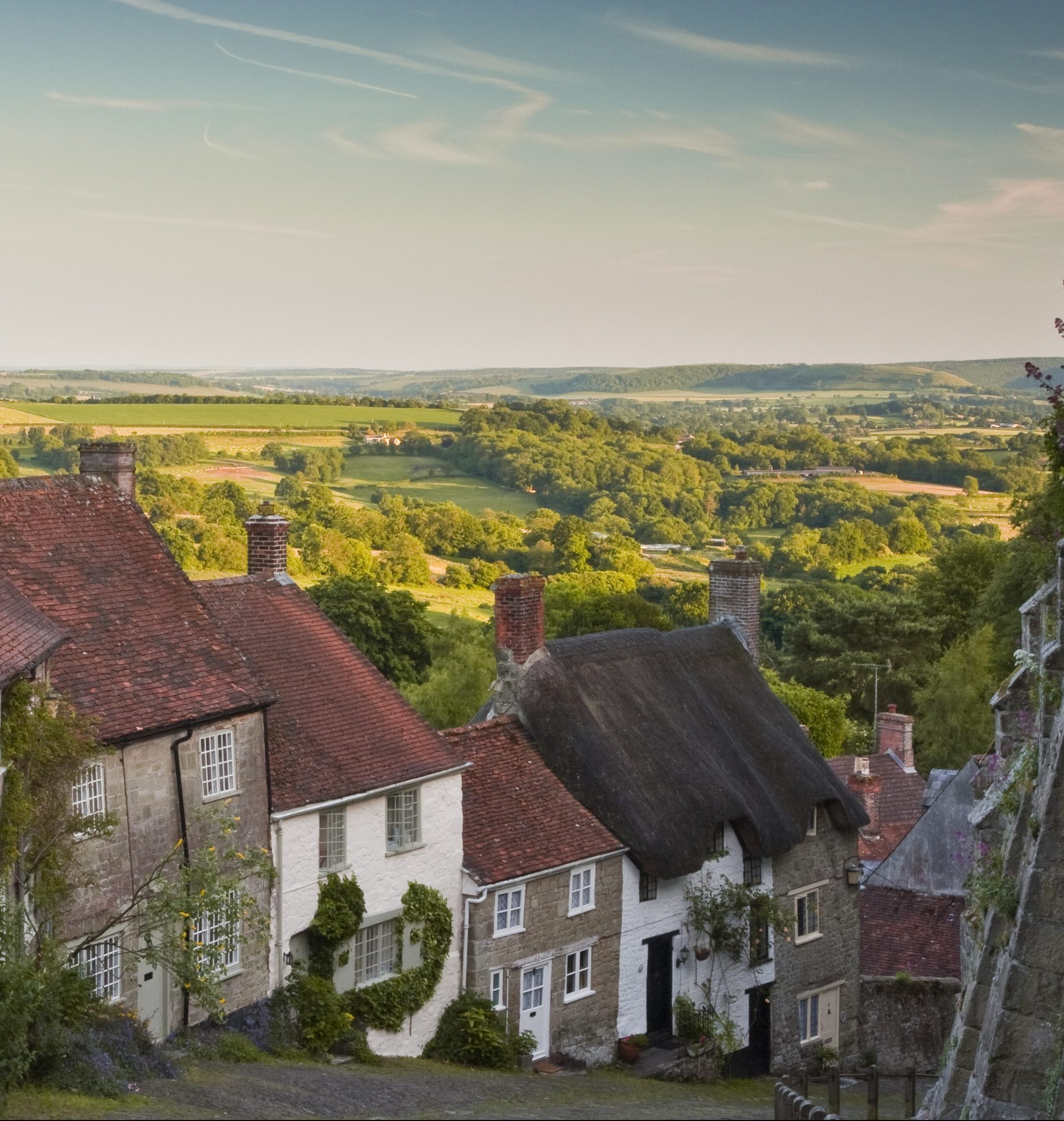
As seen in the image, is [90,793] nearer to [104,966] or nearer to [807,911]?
[104,966]

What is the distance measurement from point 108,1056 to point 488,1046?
894 cm

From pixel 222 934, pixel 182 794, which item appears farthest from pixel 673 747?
pixel 222 934

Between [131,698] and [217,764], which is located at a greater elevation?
[131,698]

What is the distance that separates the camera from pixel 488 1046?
91.2 ft

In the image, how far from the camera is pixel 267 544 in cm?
3138

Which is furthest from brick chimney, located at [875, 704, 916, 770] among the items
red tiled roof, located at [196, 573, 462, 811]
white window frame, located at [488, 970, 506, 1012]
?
red tiled roof, located at [196, 573, 462, 811]

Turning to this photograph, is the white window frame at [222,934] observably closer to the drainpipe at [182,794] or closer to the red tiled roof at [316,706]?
the drainpipe at [182,794]

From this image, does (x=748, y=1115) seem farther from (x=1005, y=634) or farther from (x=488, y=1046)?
(x=1005, y=634)

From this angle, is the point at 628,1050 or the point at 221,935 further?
the point at 628,1050

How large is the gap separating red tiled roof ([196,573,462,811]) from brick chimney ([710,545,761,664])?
11591 mm

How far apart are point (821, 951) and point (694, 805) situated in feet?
19.7

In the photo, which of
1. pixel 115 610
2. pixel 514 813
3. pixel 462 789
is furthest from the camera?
pixel 514 813

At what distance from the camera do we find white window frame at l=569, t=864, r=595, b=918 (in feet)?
97.4

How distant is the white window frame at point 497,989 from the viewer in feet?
93.9
